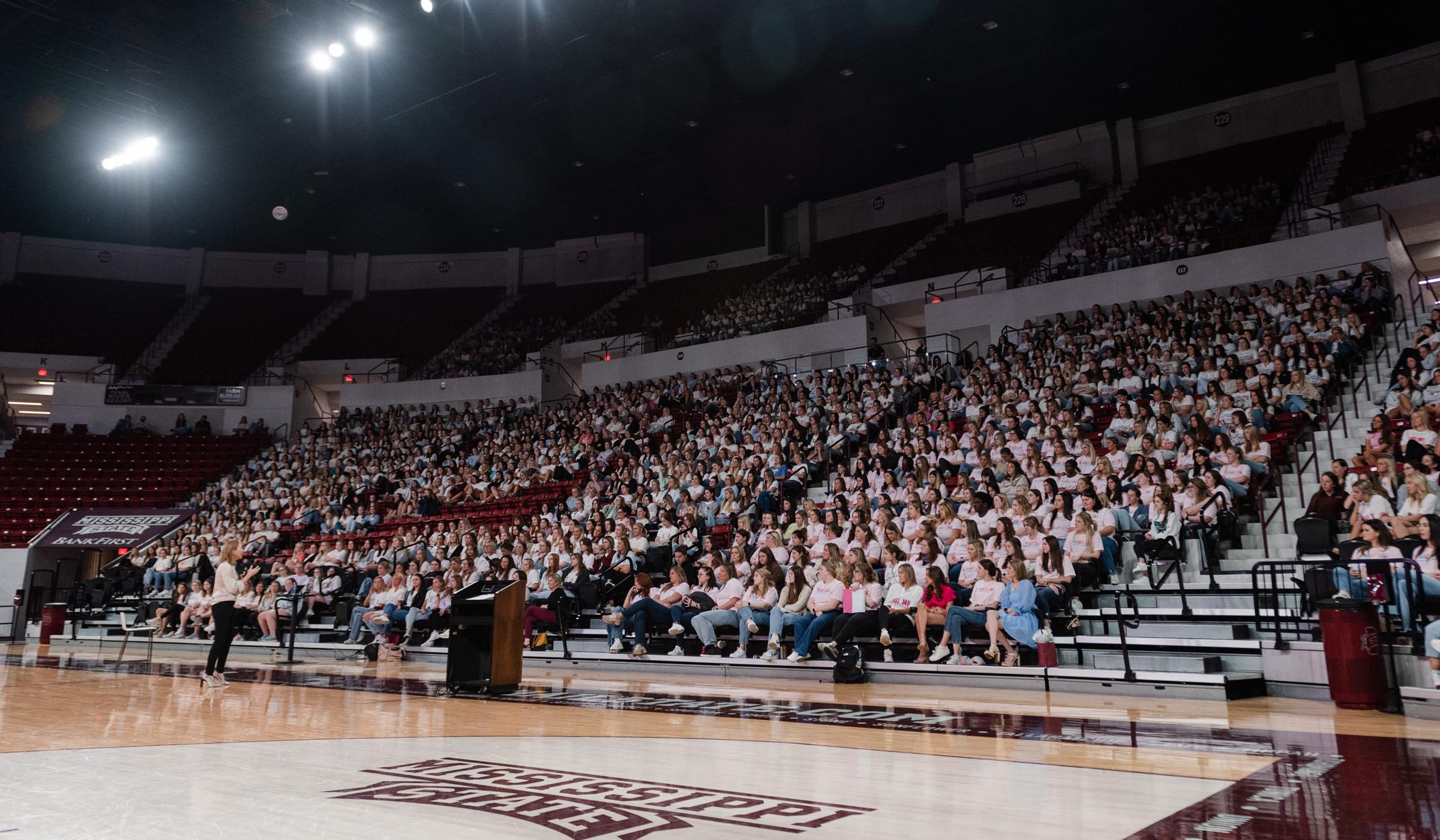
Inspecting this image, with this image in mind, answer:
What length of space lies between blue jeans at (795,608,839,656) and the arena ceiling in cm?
1072

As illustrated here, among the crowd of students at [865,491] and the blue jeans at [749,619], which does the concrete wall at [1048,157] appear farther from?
the blue jeans at [749,619]

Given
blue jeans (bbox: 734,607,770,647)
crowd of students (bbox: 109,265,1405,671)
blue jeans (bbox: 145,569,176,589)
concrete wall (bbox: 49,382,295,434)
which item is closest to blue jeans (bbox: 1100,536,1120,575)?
crowd of students (bbox: 109,265,1405,671)

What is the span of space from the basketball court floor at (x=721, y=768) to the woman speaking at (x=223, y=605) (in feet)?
4.29

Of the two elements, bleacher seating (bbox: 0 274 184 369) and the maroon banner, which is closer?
the maroon banner

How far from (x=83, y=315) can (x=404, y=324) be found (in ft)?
29.2

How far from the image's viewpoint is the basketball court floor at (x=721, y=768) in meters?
2.90

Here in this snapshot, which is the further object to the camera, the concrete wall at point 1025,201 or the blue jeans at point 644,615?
the concrete wall at point 1025,201

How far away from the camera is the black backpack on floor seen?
7.62 meters

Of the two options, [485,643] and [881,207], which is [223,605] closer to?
[485,643]

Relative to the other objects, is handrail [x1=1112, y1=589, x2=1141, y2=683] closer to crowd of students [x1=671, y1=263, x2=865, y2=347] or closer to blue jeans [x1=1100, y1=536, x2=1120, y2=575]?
blue jeans [x1=1100, y1=536, x2=1120, y2=575]

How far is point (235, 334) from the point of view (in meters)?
27.0

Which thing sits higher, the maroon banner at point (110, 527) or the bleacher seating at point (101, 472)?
the bleacher seating at point (101, 472)

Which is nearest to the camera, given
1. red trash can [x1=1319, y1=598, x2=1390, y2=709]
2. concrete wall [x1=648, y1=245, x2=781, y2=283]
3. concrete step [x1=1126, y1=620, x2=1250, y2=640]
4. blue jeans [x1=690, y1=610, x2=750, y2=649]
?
red trash can [x1=1319, y1=598, x2=1390, y2=709]

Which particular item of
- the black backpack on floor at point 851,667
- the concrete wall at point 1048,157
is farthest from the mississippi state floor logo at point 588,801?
the concrete wall at point 1048,157
